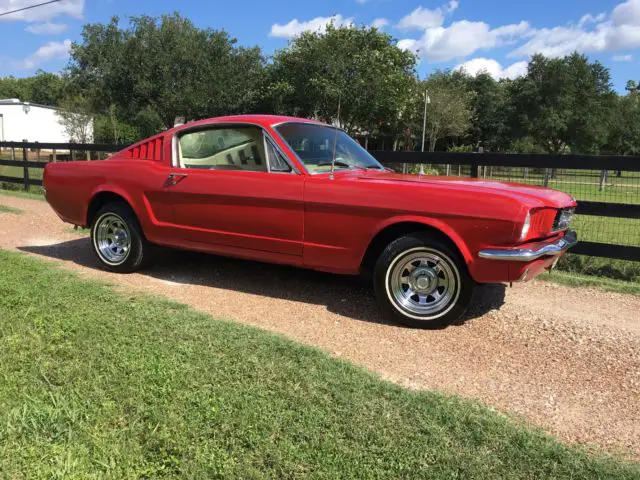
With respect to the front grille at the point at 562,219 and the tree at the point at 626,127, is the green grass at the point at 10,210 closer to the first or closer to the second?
the front grille at the point at 562,219

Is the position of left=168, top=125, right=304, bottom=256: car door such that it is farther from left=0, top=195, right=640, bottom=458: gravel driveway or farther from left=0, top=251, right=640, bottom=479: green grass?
left=0, top=251, right=640, bottom=479: green grass

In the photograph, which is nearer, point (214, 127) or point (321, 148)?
point (321, 148)

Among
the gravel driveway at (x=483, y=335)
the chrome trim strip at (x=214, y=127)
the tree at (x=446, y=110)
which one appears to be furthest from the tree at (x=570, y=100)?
the chrome trim strip at (x=214, y=127)

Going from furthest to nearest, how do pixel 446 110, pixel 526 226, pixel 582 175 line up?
1. pixel 446 110
2. pixel 582 175
3. pixel 526 226

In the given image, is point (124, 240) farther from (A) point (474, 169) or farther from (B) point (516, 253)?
(A) point (474, 169)

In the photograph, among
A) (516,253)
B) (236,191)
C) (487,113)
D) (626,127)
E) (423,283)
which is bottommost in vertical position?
(423,283)

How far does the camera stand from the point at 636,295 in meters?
5.50

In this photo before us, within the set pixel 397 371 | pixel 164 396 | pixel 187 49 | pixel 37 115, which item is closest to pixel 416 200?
pixel 397 371

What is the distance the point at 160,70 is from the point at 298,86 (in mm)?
9020

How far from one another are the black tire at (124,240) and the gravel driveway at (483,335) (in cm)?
15

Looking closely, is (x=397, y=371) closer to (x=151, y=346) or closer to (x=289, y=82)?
(x=151, y=346)

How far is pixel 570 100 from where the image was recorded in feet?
138

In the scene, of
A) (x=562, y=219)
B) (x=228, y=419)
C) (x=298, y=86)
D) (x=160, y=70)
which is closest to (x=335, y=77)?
(x=298, y=86)

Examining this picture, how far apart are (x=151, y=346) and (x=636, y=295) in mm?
4744
